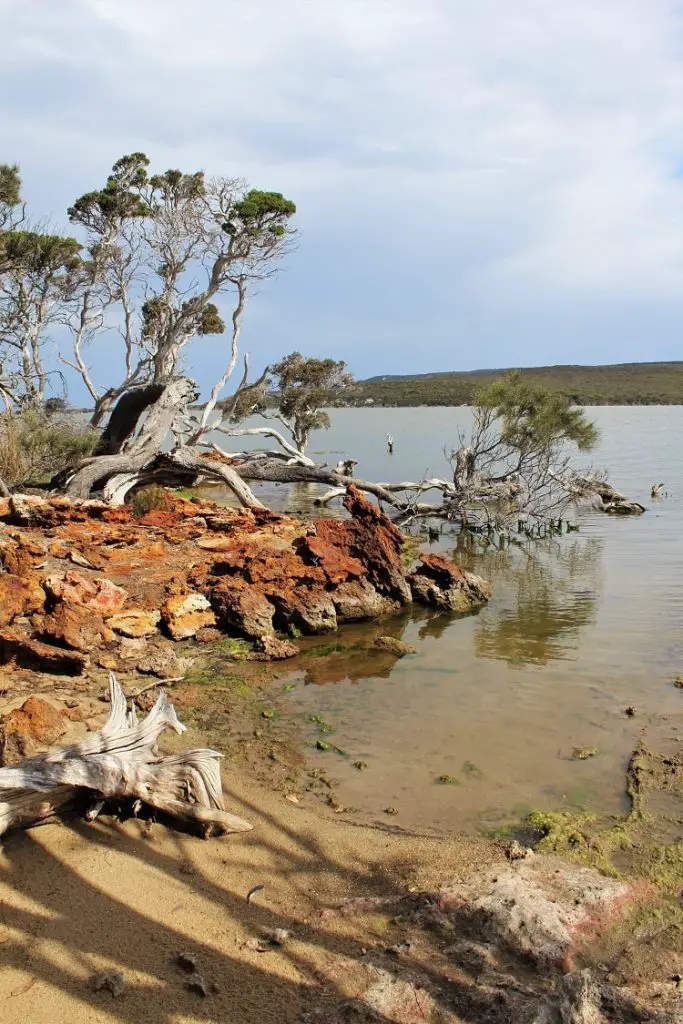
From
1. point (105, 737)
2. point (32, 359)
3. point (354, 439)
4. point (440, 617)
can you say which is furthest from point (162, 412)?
point (354, 439)

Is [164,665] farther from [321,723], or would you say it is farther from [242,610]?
[321,723]

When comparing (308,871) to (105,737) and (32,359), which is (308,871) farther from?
(32,359)

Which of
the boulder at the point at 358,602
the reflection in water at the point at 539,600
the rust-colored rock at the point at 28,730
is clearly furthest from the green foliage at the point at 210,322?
the rust-colored rock at the point at 28,730

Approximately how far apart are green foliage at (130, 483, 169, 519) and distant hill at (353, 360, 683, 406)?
78.5m

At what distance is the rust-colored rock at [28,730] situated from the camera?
179 inches

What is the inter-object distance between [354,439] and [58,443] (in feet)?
115

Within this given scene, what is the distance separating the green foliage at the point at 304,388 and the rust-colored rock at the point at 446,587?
2032 cm

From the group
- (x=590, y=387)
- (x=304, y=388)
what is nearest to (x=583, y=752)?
(x=304, y=388)

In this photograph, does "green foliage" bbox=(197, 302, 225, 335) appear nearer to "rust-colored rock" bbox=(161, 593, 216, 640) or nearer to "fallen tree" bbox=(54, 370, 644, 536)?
"fallen tree" bbox=(54, 370, 644, 536)

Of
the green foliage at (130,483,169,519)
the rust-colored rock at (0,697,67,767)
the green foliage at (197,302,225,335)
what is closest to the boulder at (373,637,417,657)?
the rust-colored rock at (0,697,67,767)

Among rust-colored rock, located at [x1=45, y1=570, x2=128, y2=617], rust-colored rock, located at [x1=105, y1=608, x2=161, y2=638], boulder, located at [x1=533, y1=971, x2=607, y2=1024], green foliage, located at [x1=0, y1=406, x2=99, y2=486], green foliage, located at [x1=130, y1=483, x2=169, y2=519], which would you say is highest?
green foliage, located at [x1=0, y1=406, x2=99, y2=486]

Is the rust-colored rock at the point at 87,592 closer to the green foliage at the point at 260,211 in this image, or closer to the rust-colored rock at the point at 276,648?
the rust-colored rock at the point at 276,648

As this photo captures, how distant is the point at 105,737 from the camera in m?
4.07

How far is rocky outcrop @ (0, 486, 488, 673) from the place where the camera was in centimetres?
683
